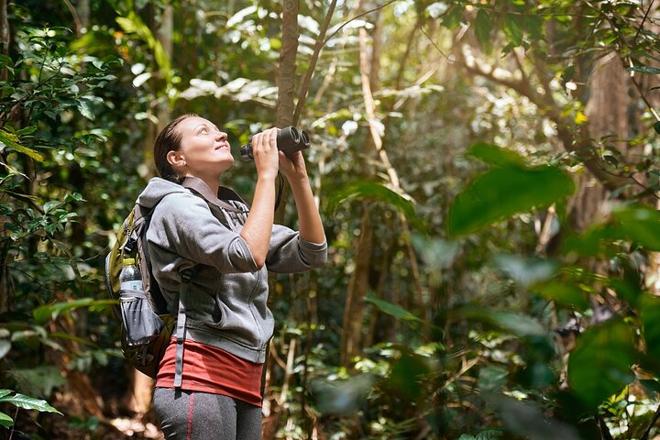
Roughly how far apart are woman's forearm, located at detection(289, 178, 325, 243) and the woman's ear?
0.30 m

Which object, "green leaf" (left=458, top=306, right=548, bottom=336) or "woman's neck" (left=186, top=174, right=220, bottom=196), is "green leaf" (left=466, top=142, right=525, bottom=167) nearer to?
"green leaf" (left=458, top=306, right=548, bottom=336)

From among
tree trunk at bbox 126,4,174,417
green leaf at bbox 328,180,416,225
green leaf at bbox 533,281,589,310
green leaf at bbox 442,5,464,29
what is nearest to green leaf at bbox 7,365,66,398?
tree trunk at bbox 126,4,174,417

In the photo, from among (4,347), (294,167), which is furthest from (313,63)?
(4,347)

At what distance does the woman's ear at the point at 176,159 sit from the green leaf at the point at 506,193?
1.65 meters

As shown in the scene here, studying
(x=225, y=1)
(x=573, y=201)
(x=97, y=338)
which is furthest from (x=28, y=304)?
(x=573, y=201)

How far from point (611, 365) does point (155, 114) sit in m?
4.19

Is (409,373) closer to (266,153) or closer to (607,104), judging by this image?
(266,153)

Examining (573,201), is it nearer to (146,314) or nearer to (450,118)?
(450,118)

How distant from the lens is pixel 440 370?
0.81 metres

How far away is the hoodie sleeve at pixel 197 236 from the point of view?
1.80m

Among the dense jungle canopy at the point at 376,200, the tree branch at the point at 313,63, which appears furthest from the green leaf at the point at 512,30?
the tree branch at the point at 313,63

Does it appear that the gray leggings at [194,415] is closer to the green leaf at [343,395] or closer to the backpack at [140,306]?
the backpack at [140,306]

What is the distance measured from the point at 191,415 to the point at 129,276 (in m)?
0.38

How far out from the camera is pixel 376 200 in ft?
14.0
